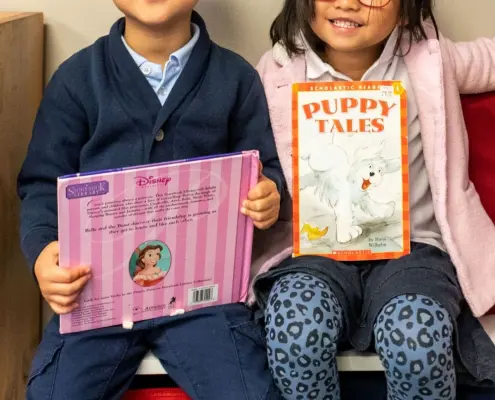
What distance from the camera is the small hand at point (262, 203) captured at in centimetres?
94

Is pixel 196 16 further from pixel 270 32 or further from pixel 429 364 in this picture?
pixel 429 364

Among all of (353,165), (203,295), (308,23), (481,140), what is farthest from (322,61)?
(203,295)

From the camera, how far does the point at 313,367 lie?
88 centimetres

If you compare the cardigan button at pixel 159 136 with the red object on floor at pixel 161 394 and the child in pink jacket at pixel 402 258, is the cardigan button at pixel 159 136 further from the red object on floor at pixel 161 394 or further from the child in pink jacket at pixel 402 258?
the red object on floor at pixel 161 394

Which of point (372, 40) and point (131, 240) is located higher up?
point (372, 40)

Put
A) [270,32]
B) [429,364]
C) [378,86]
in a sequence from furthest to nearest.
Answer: [270,32] → [378,86] → [429,364]

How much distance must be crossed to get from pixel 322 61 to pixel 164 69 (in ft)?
0.78

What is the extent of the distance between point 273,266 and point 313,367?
0.62 feet

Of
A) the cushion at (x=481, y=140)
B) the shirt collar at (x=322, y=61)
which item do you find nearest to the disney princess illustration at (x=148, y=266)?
the shirt collar at (x=322, y=61)

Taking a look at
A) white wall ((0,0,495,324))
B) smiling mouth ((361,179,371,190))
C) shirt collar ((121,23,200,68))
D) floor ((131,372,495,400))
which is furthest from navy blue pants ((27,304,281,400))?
white wall ((0,0,495,324))

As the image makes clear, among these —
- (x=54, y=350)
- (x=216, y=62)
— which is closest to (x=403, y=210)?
(x=216, y=62)

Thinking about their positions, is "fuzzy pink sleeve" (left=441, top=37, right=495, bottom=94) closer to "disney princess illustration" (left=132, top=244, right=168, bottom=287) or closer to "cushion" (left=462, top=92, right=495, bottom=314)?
"cushion" (left=462, top=92, right=495, bottom=314)

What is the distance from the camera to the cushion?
112 cm

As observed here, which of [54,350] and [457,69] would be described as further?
[457,69]
